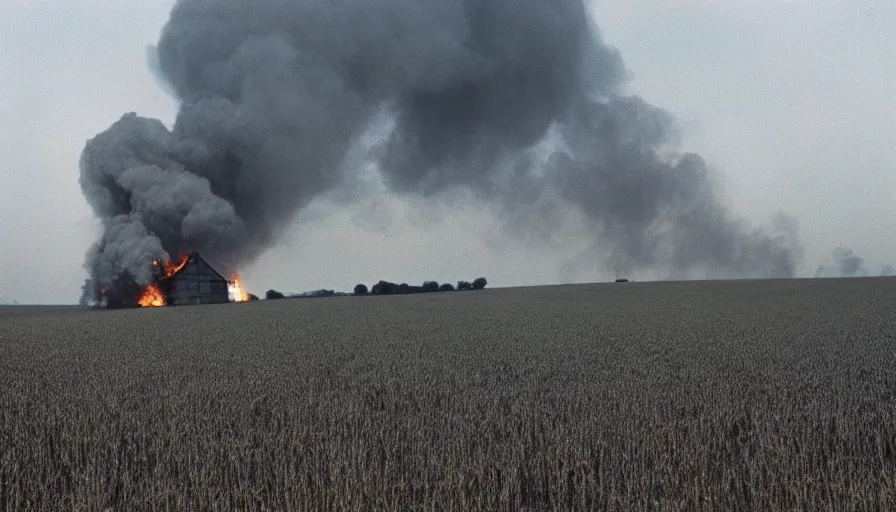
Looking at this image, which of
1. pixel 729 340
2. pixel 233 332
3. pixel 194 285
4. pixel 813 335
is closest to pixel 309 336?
pixel 233 332

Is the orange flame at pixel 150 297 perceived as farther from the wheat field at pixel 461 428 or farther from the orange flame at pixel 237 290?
the wheat field at pixel 461 428

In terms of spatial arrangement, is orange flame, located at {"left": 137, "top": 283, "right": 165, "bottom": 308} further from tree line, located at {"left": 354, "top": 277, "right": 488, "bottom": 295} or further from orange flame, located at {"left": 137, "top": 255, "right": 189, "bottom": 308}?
tree line, located at {"left": 354, "top": 277, "right": 488, "bottom": 295}

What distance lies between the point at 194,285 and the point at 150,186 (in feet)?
33.2

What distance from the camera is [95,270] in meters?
62.3

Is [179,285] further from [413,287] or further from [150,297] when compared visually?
[413,287]

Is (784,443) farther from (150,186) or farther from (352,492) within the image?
(150,186)

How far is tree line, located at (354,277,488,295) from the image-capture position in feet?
253

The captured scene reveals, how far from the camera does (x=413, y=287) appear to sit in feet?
259

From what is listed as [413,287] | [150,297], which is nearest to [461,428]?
[150,297]

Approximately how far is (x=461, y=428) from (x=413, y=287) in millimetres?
70783

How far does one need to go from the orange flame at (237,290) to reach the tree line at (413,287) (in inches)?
519

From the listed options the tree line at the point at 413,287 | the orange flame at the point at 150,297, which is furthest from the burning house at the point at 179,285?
the tree line at the point at 413,287

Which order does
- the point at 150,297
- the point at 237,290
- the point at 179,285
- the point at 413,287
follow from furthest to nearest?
the point at 413,287, the point at 237,290, the point at 179,285, the point at 150,297

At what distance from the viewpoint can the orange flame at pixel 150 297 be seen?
6053 cm
